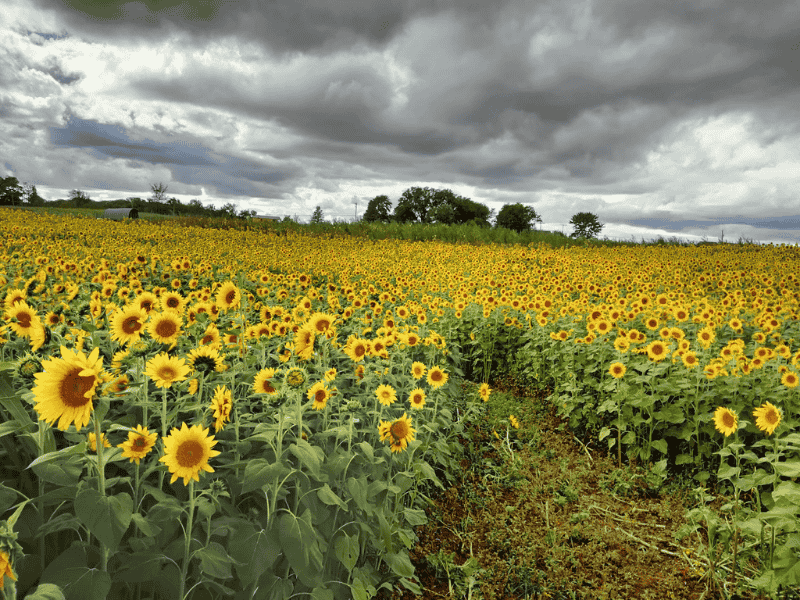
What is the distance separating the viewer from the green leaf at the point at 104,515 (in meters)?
1.36

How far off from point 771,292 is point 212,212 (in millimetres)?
36930

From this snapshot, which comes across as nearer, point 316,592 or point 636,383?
point 316,592

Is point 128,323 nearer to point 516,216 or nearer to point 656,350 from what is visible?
point 656,350

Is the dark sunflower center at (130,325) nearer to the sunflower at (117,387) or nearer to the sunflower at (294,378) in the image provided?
the sunflower at (117,387)

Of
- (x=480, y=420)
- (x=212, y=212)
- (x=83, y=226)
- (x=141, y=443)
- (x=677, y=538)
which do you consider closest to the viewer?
(x=141, y=443)

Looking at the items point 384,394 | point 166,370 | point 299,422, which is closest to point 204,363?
point 166,370

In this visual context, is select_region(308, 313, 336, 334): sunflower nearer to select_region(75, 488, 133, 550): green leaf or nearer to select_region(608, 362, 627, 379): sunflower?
select_region(75, 488, 133, 550): green leaf

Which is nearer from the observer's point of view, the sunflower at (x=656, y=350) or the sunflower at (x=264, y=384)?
the sunflower at (x=264, y=384)

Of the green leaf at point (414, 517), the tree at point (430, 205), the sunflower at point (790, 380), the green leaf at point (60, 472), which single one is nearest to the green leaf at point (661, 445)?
the sunflower at point (790, 380)

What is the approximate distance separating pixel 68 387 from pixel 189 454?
0.47 meters

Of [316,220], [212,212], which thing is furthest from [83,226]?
[212,212]

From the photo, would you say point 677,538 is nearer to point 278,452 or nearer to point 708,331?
point 708,331

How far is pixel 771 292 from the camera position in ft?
25.1

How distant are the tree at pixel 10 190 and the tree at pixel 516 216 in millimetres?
72633
